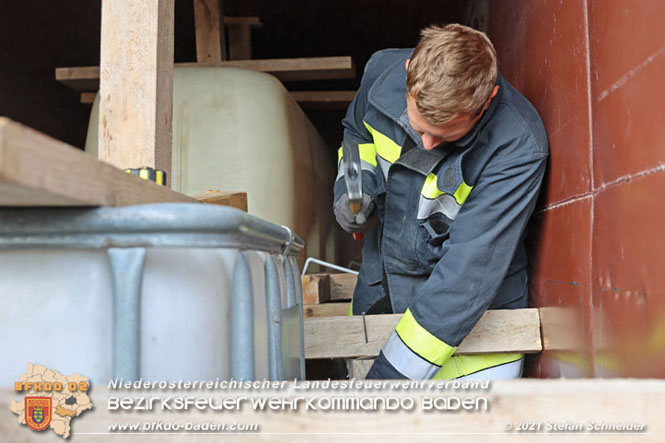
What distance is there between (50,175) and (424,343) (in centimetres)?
96

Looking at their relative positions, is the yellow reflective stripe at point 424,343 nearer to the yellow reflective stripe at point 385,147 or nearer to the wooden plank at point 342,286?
the yellow reflective stripe at point 385,147

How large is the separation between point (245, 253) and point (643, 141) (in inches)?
24.1

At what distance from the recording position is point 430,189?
4.91ft

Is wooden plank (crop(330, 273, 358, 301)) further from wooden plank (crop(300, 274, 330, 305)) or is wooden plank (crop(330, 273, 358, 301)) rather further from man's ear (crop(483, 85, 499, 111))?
man's ear (crop(483, 85, 499, 111))

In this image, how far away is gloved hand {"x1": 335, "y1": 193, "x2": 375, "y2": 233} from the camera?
1699 millimetres

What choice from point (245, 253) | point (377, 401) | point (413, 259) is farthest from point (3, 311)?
point (413, 259)

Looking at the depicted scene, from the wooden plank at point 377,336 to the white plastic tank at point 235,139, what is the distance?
103 cm

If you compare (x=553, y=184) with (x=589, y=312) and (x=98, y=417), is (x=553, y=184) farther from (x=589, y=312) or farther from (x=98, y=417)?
(x=98, y=417)

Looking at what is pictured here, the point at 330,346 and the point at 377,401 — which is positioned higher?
the point at 377,401

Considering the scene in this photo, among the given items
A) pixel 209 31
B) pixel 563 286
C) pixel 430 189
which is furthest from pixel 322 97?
pixel 563 286

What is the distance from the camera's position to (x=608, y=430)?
1.93ft

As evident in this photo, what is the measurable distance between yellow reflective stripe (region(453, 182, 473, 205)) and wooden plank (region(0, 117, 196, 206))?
3.04 feet

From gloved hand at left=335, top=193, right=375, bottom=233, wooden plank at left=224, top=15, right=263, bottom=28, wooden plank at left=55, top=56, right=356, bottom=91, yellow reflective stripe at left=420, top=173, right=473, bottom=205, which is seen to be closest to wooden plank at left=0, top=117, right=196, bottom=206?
yellow reflective stripe at left=420, top=173, right=473, bottom=205

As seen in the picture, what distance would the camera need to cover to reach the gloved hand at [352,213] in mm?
1699
